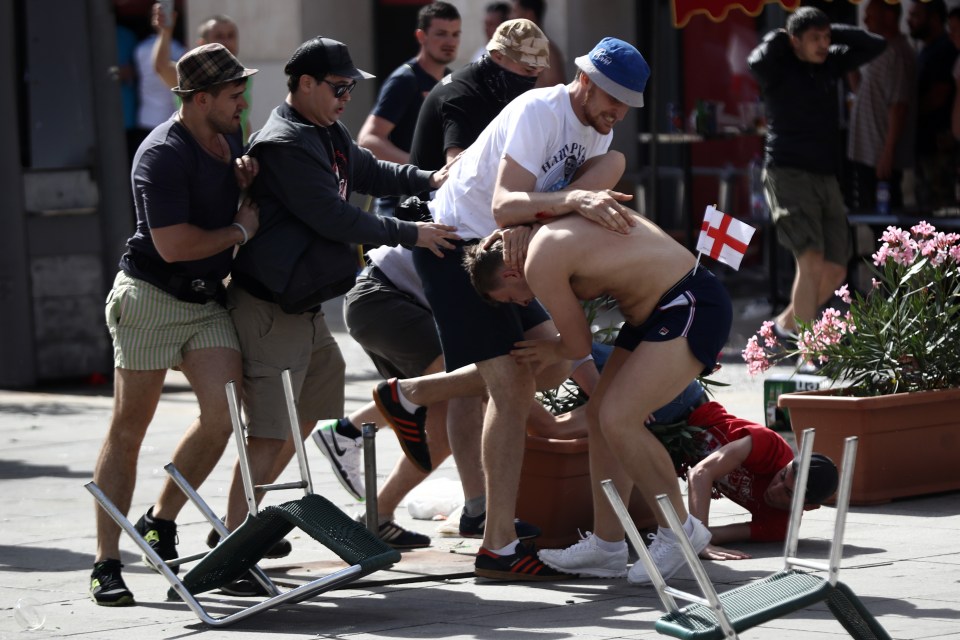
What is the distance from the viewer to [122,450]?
586 cm

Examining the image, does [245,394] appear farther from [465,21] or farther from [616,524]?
[465,21]

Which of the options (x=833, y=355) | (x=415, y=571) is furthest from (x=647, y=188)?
(x=415, y=571)

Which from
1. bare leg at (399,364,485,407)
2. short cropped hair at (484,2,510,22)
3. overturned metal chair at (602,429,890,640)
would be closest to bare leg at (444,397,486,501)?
bare leg at (399,364,485,407)

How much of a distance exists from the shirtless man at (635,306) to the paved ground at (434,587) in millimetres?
419

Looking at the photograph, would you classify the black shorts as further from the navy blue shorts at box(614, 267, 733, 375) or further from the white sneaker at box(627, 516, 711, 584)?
the white sneaker at box(627, 516, 711, 584)

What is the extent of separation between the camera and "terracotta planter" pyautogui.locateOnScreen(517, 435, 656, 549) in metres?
6.36

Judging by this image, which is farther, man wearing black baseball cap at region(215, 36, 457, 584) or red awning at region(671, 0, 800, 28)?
red awning at region(671, 0, 800, 28)

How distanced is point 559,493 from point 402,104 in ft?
7.72

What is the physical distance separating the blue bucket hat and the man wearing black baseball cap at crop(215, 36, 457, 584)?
29.3 inches

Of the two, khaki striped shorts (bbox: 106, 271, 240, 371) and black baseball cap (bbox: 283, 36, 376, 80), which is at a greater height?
black baseball cap (bbox: 283, 36, 376, 80)

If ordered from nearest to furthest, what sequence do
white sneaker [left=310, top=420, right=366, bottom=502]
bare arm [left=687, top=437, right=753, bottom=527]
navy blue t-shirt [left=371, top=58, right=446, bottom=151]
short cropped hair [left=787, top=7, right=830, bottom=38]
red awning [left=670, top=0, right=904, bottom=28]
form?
1. bare arm [left=687, top=437, right=753, bottom=527]
2. white sneaker [left=310, top=420, right=366, bottom=502]
3. navy blue t-shirt [left=371, top=58, right=446, bottom=151]
4. short cropped hair [left=787, top=7, right=830, bottom=38]
5. red awning [left=670, top=0, right=904, bottom=28]

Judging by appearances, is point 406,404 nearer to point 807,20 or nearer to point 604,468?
point 604,468

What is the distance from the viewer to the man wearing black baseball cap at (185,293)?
573 centimetres

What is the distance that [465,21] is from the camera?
15.8 metres
